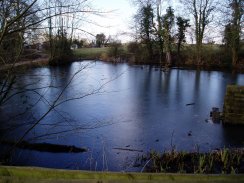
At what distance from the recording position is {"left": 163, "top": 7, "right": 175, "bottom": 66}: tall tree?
122ft

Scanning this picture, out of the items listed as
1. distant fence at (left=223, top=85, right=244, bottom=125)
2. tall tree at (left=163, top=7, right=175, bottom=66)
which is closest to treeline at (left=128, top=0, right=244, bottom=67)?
tall tree at (left=163, top=7, right=175, bottom=66)

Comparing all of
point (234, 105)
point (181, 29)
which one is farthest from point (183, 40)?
point (234, 105)

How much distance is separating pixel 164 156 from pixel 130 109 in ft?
21.0

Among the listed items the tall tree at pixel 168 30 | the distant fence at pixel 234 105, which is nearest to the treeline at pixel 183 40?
the tall tree at pixel 168 30

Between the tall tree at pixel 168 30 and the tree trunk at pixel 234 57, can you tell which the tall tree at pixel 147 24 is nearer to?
the tall tree at pixel 168 30

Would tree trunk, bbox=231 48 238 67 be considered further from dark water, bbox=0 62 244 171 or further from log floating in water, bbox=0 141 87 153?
log floating in water, bbox=0 141 87 153

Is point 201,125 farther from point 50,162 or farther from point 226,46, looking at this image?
point 226,46

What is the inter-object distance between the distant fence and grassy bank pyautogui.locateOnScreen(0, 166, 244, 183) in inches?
348

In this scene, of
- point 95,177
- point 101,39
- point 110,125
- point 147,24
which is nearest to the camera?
point 95,177

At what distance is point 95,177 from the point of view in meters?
2.16

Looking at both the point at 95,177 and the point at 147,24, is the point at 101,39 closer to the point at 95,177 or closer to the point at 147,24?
the point at 95,177

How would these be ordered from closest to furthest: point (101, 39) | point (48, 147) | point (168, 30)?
point (101, 39) < point (48, 147) < point (168, 30)

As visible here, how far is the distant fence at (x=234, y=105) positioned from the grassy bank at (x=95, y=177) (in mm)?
8838

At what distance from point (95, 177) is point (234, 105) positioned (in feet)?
30.4
